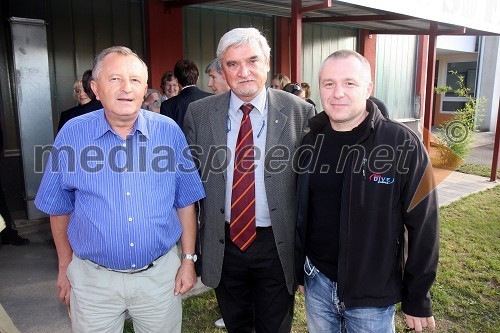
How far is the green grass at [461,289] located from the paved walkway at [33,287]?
537mm

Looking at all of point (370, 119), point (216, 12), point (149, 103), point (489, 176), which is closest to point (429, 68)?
point (489, 176)

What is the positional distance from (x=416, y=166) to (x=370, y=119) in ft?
1.00

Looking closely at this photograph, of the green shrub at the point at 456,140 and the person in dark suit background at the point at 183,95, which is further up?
the person in dark suit background at the point at 183,95

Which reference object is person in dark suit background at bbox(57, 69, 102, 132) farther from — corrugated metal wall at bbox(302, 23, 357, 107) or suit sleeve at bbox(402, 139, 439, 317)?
corrugated metal wall at bbox(302, 23, 357, 107)

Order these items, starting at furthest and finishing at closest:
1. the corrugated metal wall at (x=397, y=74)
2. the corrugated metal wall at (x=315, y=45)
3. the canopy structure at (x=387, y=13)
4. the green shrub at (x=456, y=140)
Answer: the corrugated metal wall at (x=397, y=74) → the green shrub at (x=456, y=140) → the corrugated metal wall at (x=315, y=45) → the canopy structure at (x=387, y=13)

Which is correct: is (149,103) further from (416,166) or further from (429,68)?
(429,68)

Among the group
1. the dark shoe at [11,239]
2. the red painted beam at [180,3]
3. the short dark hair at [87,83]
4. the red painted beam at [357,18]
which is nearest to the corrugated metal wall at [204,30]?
the red painted beam at [180,3]

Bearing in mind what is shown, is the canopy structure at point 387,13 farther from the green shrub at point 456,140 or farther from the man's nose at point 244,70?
the man's nose at point 244,70

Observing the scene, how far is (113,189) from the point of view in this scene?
1920mm

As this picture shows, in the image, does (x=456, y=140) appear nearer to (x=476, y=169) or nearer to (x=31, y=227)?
(x=476, y=169)

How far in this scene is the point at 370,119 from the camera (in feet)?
6.14

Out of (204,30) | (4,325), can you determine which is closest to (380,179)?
(4,325)

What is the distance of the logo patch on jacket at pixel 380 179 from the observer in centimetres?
178

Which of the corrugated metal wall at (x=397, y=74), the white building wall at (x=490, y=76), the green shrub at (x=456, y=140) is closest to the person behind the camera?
the green shrub at (x=456, y=140)
